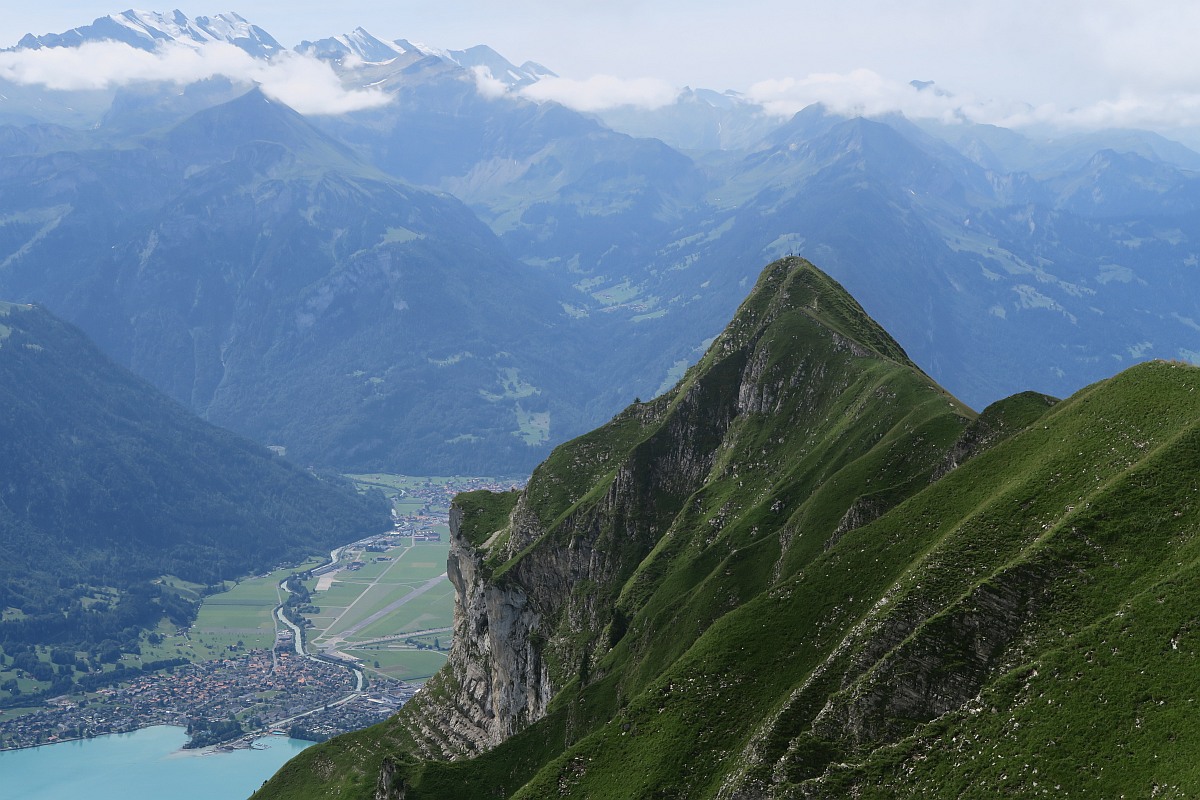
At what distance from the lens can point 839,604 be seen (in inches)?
4483

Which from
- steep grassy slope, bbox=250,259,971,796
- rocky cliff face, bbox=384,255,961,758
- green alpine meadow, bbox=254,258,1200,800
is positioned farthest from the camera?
rocky cliff face, bbox=384,255,961,758

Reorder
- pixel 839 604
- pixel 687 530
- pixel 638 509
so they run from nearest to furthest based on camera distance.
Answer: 1. pixel 839 604
2. pixel 687 530
3. pixel 638 509

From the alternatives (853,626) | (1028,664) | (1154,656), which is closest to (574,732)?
(853,626)

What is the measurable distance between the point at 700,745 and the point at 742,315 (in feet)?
321

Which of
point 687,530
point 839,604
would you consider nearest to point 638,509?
point 687,530

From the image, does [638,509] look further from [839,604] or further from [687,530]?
[839,604]

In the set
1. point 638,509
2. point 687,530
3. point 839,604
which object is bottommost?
point 839,604

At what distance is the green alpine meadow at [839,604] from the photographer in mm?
85812

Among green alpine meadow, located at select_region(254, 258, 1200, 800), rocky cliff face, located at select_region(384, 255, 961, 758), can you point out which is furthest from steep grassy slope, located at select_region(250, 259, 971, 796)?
green alpine meadow, located at select_region(254, 258, 1200, 800)

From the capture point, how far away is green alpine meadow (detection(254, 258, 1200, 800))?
85812 mm

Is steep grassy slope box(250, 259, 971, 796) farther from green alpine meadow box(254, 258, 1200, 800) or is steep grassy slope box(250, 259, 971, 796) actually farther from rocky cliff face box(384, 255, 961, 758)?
green alpine meadow box(254, 258, 1200, 800)

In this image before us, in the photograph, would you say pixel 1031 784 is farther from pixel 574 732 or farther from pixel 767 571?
pixel 574 732

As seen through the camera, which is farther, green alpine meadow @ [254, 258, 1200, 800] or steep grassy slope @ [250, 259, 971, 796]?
steep grassy slope @ [250, 259, 971, 796]

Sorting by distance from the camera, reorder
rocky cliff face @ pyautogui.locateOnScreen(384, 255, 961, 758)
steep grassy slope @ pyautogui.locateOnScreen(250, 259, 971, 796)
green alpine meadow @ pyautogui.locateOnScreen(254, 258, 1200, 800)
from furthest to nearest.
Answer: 1. rocky cliff face @ pyautogui.locateOnScreen(384, 255, 961, 758)
2. steep grassy slope @ pyautogui.locateOnScreen(250, 259, 971, 796)
3. green alpine meadow @ pyautogui.locateOnScreen(254, 258, 1200, 800)
